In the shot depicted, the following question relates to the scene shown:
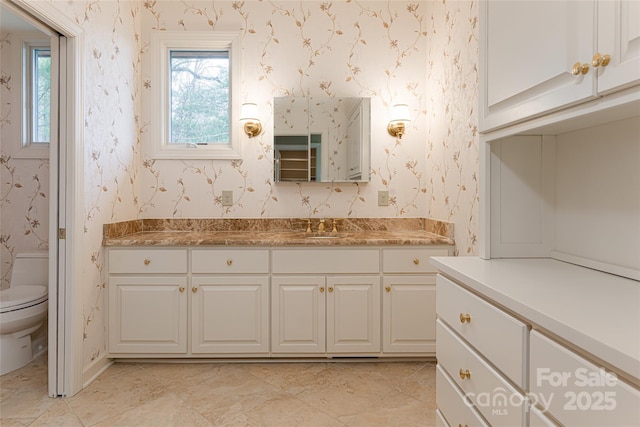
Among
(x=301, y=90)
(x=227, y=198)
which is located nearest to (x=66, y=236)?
(x=227, y=198)

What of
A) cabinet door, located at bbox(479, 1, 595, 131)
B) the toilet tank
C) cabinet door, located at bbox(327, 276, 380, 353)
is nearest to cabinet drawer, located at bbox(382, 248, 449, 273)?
cabinet door, located at bbox(327, 276, 380, 353)

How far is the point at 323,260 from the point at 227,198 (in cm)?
101

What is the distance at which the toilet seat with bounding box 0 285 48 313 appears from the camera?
221 cm

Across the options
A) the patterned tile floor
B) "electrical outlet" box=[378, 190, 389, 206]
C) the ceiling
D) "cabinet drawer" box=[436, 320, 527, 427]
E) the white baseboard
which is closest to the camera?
"cabinet drawer" box=[436, 320, 527, 427]

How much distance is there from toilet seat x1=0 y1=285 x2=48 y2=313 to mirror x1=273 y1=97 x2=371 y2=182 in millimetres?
1811

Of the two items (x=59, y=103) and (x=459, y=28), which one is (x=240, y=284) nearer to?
(x=59, y=103)

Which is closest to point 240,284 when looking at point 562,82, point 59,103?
point 59,103

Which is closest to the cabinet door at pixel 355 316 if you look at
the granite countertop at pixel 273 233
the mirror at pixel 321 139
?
the granite countertop at pixel 273 233

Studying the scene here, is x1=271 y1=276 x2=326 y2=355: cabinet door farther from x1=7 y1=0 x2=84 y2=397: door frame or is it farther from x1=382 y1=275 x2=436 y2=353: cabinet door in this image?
x1=7 y1=0 x2=84 y2=397: door frame

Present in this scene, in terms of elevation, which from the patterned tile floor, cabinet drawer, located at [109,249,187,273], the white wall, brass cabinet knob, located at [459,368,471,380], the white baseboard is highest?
the white wall

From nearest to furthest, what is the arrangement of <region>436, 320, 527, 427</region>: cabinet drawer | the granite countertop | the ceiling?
<region>436, 320, 527, 427</region>: cabinet drawer → the granite countertop → the ceiling

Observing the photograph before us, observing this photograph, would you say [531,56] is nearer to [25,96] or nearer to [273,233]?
[273,233]

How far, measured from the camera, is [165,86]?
2.89 meters

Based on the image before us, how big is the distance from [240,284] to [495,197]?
Result: 5.41ft
